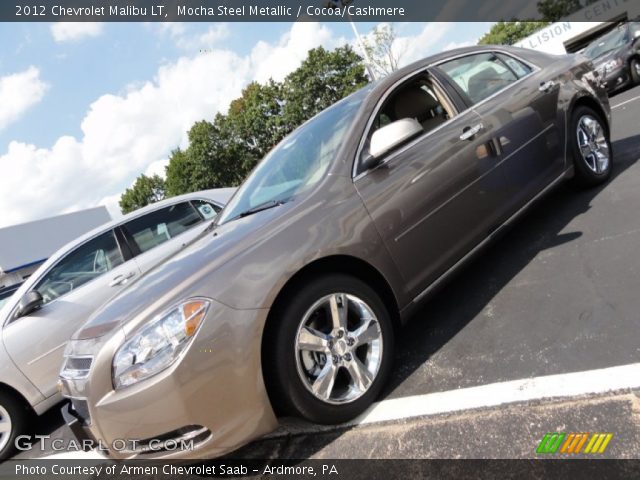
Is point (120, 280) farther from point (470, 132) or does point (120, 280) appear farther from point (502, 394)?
point (502, 394)

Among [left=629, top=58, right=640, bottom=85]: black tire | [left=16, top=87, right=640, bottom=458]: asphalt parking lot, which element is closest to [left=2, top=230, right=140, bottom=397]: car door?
[left=16, top=87, right=640, bottom=458]: asphalt parking lot

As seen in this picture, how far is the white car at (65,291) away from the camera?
3936 millimetres

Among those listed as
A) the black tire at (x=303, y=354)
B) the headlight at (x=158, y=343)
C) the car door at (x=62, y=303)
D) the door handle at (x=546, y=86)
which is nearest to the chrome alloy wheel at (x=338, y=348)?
the black tire at (x=303, y=354)

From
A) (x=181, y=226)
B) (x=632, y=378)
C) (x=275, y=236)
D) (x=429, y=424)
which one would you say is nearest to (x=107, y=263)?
(x=181, y=226)

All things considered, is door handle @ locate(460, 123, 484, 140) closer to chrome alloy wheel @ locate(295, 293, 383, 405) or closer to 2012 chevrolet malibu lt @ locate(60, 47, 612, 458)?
2012 chevrolet malibu lt @ locate(60, 47, 612, 458)

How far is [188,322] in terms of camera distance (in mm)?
1968

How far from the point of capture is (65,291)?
4.57 metres

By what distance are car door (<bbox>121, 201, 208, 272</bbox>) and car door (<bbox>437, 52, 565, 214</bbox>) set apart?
3144 millimetres

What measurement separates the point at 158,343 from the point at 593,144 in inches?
162

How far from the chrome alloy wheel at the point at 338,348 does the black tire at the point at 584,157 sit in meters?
2.69

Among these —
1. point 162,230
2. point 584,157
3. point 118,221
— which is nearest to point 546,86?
point 584,157

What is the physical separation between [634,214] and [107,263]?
490 cm

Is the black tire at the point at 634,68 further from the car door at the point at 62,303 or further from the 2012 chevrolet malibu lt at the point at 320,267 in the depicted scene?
the car door at the point at 62,303

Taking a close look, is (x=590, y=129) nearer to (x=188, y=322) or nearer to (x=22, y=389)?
(x=188, y=322)
